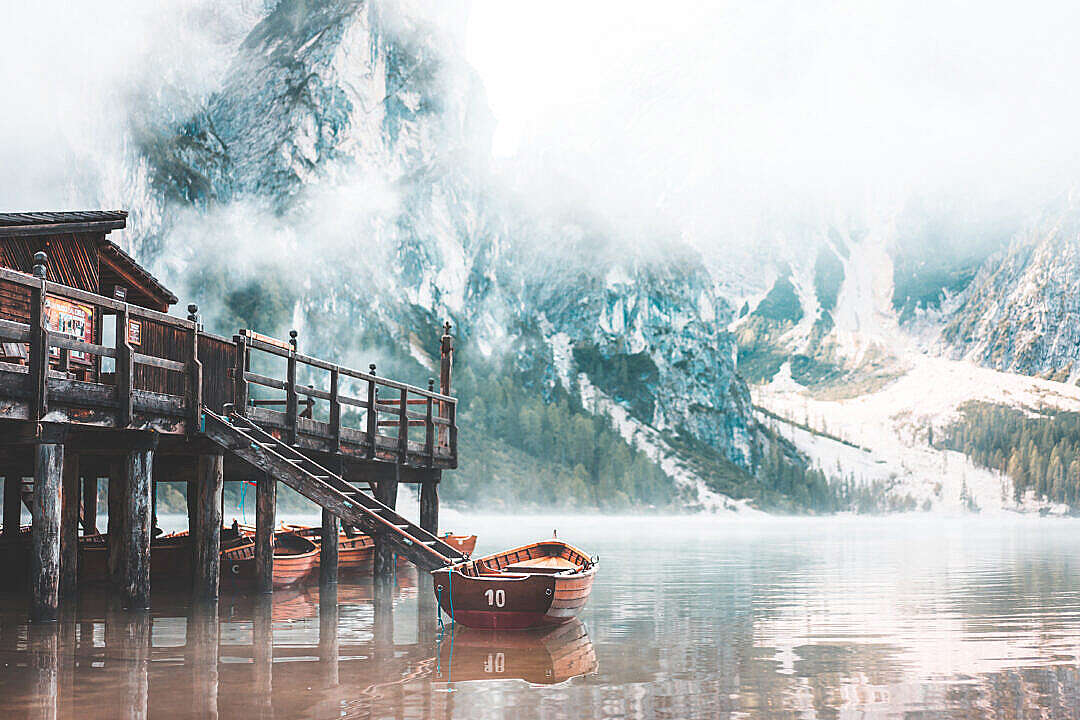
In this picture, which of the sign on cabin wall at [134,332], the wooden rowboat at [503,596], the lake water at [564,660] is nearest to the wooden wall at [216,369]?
the sign on cabin wall at [134,332]

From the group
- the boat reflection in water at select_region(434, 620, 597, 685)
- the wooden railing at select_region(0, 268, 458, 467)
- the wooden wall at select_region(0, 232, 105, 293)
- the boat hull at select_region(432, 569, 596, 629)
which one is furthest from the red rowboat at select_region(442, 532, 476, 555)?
the boat hull at select_region(432, 569, 596, 629)

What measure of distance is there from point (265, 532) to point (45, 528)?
857 centimetres

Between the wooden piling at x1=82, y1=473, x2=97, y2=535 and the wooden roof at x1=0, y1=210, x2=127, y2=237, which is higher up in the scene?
the wooden roof at x1=0, y1=210, x2=127, y2=237

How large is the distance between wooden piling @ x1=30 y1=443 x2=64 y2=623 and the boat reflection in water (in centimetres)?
754

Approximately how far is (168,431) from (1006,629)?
19.2m

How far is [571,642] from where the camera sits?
2088cm

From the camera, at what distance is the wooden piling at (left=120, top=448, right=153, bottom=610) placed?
22859 millimetres

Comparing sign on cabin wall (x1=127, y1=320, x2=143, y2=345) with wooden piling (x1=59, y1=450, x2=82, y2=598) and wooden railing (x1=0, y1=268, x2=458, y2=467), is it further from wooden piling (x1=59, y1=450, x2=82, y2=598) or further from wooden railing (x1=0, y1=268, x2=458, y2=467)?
wooden piling (x1=59, y1=450, x2=82, y2=598)

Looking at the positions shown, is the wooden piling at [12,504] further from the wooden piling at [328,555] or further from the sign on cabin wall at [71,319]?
the wooden piling at [328,555]

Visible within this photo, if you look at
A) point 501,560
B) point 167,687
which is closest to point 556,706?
point 167,687

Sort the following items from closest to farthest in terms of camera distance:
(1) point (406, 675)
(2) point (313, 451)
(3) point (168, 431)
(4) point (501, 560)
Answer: (1) point (406, 675) < (3) point (168, 431) < (4) point (501, 560) < (2) point (313, 451)

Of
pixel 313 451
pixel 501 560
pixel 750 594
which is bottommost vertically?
pixel 750 594

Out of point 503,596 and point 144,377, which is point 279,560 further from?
point 503,596

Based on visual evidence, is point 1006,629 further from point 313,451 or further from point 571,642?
point 313,451
